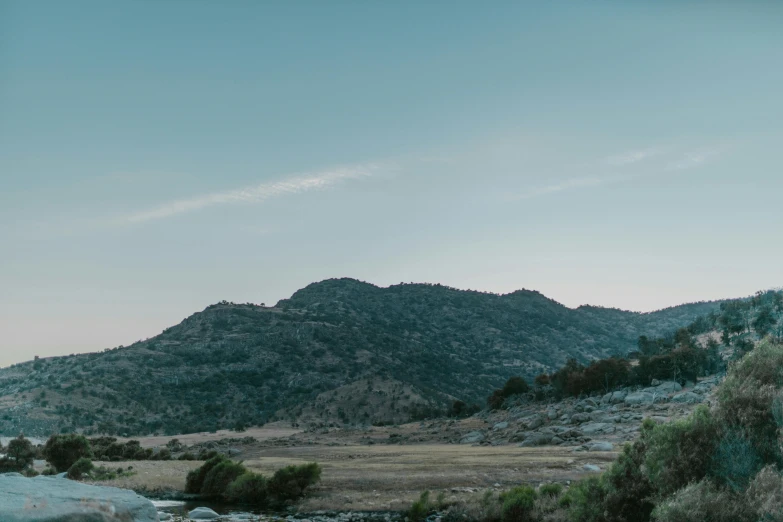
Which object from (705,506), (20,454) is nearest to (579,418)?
(705,506)

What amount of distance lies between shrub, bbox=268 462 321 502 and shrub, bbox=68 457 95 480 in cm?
1726

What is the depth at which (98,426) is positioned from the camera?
9506 cm

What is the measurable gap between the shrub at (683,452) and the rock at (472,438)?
5186cm

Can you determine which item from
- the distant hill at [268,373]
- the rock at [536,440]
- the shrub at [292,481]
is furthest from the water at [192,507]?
the distant hill at [268,373]

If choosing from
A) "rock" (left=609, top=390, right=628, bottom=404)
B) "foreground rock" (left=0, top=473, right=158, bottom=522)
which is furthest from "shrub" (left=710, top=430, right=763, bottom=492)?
"rock" (left=609, top=390, right=628, bottom=404)

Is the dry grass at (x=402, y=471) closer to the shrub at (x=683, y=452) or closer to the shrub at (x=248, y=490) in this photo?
the shrub at (x=248, y=490)

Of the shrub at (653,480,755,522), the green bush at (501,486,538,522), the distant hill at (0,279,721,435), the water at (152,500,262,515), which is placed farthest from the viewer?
the distant hill at (0,279,721,435)

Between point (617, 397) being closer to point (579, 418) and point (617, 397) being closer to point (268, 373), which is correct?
point (579, 418)

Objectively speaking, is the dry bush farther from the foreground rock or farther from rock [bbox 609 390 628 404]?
rock [bbox 609 390 628 404]

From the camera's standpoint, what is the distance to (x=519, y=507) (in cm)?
2762

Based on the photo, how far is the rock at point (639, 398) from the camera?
69812mm

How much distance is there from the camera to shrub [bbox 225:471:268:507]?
3875cm

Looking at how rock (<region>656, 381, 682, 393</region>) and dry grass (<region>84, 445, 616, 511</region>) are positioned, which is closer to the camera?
dry grass (<region>84, 445, 616, 511</region>)

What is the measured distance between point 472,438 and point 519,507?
4238 centimetres
